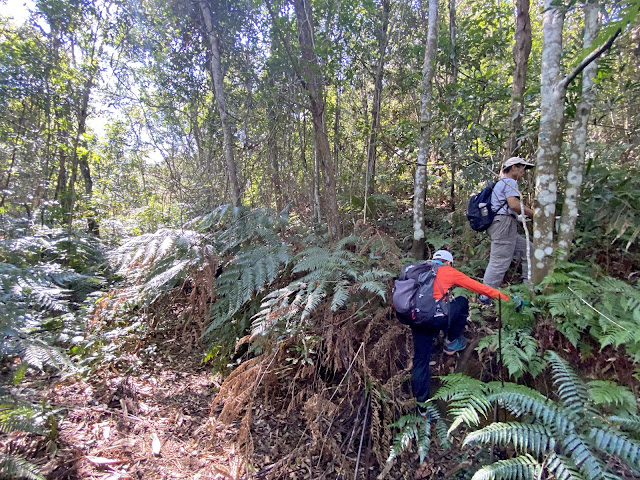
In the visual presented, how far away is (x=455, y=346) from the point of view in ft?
11.1

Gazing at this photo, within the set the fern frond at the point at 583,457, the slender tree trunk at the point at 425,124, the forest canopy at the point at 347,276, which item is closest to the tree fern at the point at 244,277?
the forest canopy at the point at 347,276

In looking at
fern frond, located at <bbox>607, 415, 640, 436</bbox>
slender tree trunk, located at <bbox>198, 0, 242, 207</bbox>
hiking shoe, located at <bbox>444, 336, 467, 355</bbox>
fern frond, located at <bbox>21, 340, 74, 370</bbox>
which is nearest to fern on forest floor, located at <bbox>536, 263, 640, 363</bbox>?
fern frond, located at <bbox>607, 415, 640, 436</bbox>

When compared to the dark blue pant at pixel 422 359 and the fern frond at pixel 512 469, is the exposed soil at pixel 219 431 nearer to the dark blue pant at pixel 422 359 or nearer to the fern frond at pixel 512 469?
the dark blue pant at pixel 422 359

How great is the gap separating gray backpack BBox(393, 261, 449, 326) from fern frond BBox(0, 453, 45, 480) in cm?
293

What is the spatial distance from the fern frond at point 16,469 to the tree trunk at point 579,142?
474cm

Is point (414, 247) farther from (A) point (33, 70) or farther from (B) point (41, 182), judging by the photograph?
(B) point (41, 182)

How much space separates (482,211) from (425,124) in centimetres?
169

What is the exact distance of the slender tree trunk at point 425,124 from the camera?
15.7ft

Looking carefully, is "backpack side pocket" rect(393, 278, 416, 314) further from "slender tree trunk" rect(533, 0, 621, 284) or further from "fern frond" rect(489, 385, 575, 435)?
"slender tree trunk" rect(533, 0, 621, 284)

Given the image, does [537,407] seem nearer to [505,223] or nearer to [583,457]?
[583,457]

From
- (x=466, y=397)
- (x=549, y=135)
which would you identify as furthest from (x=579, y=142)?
(x=466, y=397)

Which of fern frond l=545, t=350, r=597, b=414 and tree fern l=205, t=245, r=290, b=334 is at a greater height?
tree fern l=205, t=245, r=290, b=334

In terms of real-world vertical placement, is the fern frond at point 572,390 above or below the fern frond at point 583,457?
above

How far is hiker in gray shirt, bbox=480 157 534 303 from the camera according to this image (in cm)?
374
